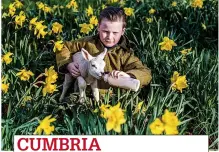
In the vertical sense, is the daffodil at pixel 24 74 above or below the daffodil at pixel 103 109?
above

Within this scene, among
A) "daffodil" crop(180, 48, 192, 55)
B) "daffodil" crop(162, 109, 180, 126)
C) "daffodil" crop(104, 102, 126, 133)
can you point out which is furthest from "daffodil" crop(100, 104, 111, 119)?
"daffodil" crop(180, 48, 192, 55)

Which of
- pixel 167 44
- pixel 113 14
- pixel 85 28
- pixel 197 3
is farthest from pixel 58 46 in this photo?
pixel 197 3

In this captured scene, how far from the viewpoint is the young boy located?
227cm

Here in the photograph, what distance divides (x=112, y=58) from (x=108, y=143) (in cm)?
37

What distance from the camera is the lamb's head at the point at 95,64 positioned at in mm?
2229

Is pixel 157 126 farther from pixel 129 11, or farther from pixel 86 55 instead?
pixel 129 11

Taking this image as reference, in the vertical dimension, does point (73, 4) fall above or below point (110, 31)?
above

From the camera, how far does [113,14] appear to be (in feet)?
7.50

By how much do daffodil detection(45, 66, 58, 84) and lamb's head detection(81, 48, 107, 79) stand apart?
150mm

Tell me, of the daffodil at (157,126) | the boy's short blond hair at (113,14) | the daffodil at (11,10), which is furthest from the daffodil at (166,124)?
the daffodil at (11,10)

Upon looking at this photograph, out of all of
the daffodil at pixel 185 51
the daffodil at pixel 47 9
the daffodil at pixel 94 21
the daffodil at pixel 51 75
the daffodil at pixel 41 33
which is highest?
the daffodil at pixel 47 9

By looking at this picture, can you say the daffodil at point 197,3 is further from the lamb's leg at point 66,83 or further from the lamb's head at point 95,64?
the lamb's leg at point 66,83

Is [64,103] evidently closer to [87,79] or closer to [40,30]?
[87,79]

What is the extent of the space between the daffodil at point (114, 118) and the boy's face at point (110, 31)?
1.05ft
